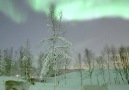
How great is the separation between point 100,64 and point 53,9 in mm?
53814

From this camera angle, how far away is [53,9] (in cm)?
3991

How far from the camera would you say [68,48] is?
3747cm

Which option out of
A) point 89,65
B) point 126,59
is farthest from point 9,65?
point 126,59

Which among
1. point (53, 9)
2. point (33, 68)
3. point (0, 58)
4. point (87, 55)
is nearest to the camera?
point (53, 9)

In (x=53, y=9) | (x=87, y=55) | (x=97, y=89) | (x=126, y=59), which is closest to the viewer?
(x=53, y=9)

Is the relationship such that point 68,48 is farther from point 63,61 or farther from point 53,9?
point 53,9

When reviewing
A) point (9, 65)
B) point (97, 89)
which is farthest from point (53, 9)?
point (9, 65)

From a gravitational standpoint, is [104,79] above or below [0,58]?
below

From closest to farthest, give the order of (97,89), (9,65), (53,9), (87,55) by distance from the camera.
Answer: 1. (53,9)
2. (97,89)
3. (87,55)
4. (9,65)

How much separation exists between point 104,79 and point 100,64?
6.06 metres

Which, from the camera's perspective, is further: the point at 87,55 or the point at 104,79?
the point at 104,79

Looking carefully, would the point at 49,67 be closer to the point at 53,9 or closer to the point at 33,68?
the point at 53,9

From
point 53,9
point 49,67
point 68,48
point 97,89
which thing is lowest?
point 97,89

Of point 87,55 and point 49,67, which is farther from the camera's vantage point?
point 87,55
